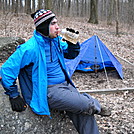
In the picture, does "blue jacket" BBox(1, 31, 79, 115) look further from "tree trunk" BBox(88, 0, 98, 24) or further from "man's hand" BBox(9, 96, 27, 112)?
"tree trunk" BBox(88, 0, 98, 24)

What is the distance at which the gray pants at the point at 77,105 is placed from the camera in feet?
8.11

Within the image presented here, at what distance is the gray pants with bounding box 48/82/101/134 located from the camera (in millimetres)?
2473

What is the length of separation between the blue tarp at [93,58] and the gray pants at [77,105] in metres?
3.20

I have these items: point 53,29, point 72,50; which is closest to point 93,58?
point 72,50

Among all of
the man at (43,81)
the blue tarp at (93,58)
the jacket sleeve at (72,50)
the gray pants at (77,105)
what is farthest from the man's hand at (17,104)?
the blue tarp at (93,58)

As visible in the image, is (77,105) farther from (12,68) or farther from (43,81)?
(12,68)

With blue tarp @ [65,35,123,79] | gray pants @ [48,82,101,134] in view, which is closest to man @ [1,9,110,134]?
gray pants @ [48,82,101,134]

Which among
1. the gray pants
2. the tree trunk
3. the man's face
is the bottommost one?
the gray pants

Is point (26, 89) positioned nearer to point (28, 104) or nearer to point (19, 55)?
point (28, 104)

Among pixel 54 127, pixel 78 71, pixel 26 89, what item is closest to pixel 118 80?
pixel 78 71

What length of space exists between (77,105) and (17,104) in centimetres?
74

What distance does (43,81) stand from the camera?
2.44 m

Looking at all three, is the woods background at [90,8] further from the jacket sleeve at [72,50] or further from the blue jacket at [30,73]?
the blue jacket at [30,73]

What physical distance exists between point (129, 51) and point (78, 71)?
4.07 meters
